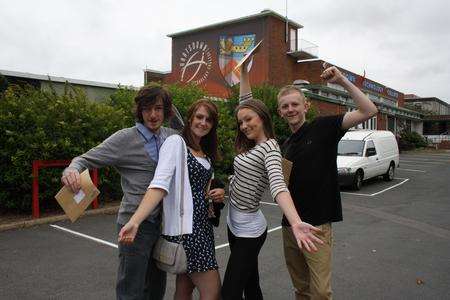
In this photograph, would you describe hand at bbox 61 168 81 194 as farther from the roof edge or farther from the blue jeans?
the roof edge

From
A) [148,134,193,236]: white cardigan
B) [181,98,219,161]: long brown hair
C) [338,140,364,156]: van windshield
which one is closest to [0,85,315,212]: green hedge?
[181,98,219,161]: long brown hair

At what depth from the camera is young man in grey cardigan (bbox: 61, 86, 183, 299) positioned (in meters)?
2.48

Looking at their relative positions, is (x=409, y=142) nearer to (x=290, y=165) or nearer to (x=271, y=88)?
(x=271, y=88)

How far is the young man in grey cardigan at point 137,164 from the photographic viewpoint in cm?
248

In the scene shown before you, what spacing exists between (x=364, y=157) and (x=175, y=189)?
13001mm

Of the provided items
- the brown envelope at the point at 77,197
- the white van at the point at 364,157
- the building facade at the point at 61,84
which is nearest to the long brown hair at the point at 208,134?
the brown envelope at the point at 77,197

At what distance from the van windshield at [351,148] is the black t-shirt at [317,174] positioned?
12193 millimetres

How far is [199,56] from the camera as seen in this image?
4097 centimetres

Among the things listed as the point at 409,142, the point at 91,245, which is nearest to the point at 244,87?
the point at 91,245

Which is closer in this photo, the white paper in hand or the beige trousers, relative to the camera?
the white paper in hand

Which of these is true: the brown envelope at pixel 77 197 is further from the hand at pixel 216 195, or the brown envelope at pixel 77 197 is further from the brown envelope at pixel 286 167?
the brown envelope at pixel 286 167

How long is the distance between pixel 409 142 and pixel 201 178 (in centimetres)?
4635

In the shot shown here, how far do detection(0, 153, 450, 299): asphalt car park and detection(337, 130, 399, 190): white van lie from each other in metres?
3.79

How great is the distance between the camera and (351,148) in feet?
48.8
